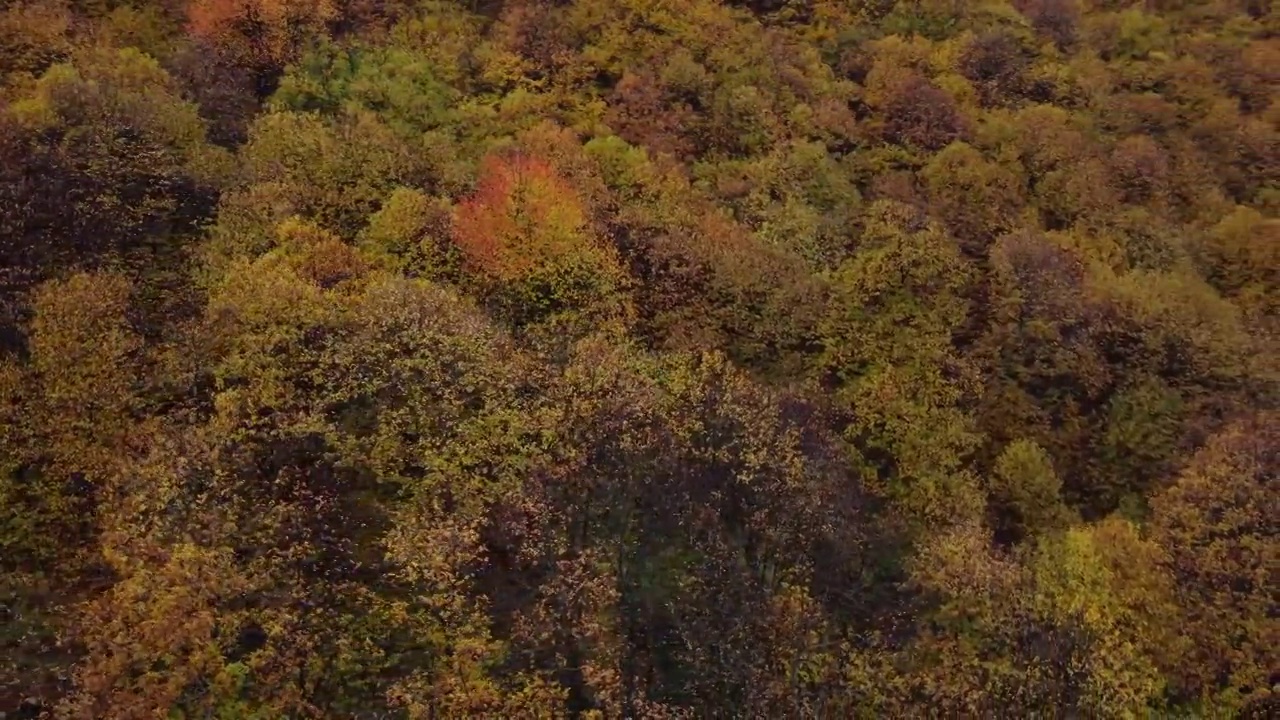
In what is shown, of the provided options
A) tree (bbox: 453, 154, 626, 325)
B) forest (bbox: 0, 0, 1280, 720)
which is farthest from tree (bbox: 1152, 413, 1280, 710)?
tree (bbox: 453, 154, 626, 325)

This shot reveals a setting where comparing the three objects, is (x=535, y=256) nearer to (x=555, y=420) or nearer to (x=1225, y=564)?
(x=555, y=420)

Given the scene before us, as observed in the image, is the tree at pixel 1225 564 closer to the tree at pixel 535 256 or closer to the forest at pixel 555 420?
the forest at pixel 555 420

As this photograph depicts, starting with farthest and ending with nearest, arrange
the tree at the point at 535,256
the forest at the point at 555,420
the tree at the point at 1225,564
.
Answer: the tree at the point at 535,256 < the tree at the point at 1225,564 < the forest at the point at 555,420

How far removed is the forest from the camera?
37.8 m

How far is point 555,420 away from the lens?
139 ft

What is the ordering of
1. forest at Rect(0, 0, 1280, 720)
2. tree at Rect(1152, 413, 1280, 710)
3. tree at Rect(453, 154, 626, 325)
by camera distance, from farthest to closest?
tree at Rect(453, 154, 626, 325) < tree at Rect(1152, 413, 1280, 710) < forest at Rect(0, 0, 1280, 720)

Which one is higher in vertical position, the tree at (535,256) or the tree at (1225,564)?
the tree at (535,256)

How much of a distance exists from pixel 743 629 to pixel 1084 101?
8021 centimetres

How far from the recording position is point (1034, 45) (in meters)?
105

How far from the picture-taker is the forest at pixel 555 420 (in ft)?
124

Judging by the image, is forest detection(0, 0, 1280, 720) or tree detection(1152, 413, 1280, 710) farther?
tree detection(1152, 413, 1280, 710)

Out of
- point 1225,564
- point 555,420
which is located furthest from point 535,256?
point 1225,564

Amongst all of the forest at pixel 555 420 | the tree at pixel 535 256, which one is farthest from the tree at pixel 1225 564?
the tree at pixel 535 256

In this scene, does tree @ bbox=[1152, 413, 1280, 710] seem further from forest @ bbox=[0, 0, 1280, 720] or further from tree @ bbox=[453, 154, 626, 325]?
tree @ bbox=[453, 154, 626, 325]
